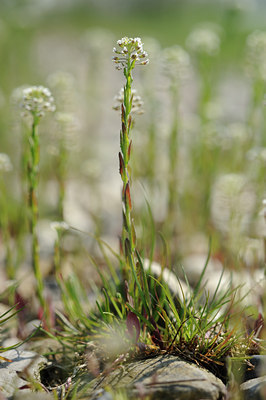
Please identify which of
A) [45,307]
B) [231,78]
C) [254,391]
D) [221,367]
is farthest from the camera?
[231,78]

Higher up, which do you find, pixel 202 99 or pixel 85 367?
pixel 202 99

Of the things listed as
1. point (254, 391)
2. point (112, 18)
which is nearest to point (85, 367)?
point (254, 391)

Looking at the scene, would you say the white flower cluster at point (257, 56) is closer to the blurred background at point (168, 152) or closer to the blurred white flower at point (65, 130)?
the blurred background at point (168, 152)

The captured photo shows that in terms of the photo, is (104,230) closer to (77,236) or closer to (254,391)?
(77,236)

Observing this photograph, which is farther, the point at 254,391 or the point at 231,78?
the point at 231,78

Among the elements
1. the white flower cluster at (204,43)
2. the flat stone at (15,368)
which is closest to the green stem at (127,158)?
the flat stone at (15,368)

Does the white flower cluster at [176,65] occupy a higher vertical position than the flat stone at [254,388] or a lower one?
higher

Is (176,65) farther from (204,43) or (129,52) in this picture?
(129,52)
